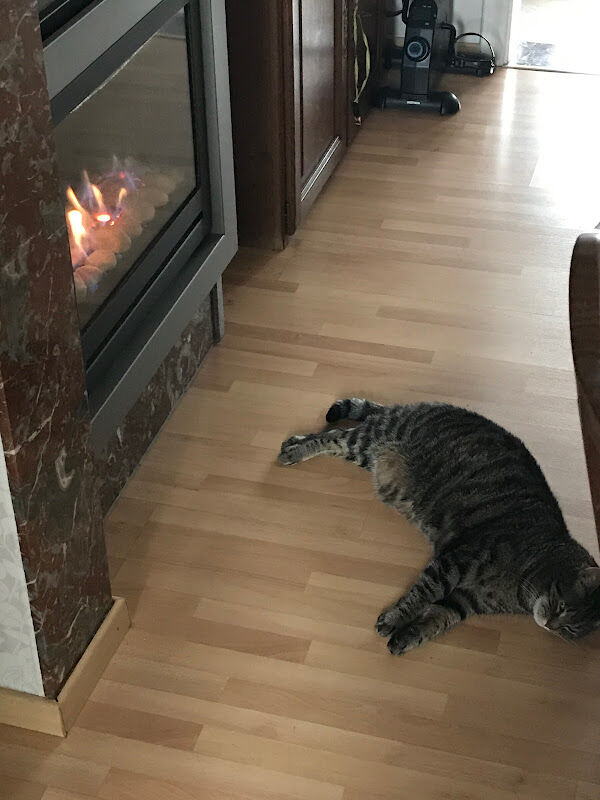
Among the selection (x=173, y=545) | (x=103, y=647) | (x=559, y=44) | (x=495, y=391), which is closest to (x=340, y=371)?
(x=495, y=391)

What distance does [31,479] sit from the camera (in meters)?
1.76

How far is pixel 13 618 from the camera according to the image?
1.92 m

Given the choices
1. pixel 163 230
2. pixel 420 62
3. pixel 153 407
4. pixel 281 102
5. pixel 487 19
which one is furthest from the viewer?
pixel 487 19

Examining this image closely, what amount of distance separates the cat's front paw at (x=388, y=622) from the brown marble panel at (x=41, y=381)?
0.54 m

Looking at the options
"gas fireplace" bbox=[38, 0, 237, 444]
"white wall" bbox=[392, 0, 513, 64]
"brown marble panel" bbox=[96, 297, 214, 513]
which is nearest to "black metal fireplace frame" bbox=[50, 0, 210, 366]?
"gas fireplace" bbox=[38, 0, 237, 444]

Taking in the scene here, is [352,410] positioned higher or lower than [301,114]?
lower

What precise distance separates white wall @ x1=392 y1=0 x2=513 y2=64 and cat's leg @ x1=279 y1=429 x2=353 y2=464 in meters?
2.54

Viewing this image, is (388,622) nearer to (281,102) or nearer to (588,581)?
(588,581)

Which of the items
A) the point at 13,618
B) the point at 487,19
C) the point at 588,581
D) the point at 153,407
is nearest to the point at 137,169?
the point at 153,407

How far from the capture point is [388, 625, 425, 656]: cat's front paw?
7.12ft

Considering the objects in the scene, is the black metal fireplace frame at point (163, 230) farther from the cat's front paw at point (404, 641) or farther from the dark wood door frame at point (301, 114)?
the cat's front paw at point (404, 641)

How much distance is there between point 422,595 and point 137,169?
1.06m

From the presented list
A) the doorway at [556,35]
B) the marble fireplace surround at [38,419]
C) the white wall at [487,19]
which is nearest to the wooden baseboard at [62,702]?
the marble fireplace surround at [38,419]

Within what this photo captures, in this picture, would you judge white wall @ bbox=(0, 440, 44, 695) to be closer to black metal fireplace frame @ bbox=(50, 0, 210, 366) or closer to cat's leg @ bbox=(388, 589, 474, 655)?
black metal fireplace frame @ bbox=(50, 0, 210, 366)
